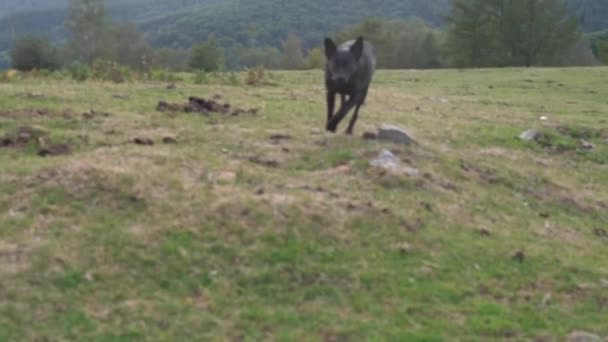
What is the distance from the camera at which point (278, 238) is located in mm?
7961

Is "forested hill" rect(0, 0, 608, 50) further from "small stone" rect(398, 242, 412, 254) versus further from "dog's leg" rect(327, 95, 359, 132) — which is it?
"small stone" rect(398, 242, 412, 254)

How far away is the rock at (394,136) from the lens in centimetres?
1180

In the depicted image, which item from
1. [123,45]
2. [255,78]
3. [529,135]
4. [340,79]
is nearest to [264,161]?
[340,79]

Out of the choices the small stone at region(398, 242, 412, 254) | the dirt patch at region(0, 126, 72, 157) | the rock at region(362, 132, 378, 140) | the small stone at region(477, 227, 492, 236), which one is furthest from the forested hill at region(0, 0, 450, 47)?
the small stone at region(398, 242, 412, 254)

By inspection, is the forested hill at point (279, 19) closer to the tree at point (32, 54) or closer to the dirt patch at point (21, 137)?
the tree at point (32, 54)

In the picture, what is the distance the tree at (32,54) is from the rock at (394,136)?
1221 inches

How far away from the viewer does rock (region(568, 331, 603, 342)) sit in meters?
6.88

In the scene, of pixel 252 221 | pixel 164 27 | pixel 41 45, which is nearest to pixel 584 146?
pixel 252 221

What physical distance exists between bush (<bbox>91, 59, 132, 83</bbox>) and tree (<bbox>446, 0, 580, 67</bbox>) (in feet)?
126

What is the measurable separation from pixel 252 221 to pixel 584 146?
29.0ft

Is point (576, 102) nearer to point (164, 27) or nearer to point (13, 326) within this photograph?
point (13, 326)

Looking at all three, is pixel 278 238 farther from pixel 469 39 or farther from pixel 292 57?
pixel 292 57

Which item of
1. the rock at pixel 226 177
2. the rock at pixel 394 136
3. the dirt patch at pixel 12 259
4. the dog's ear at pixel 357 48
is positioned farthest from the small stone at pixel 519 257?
the dirt patch at pixel 12 259

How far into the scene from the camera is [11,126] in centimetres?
1148
